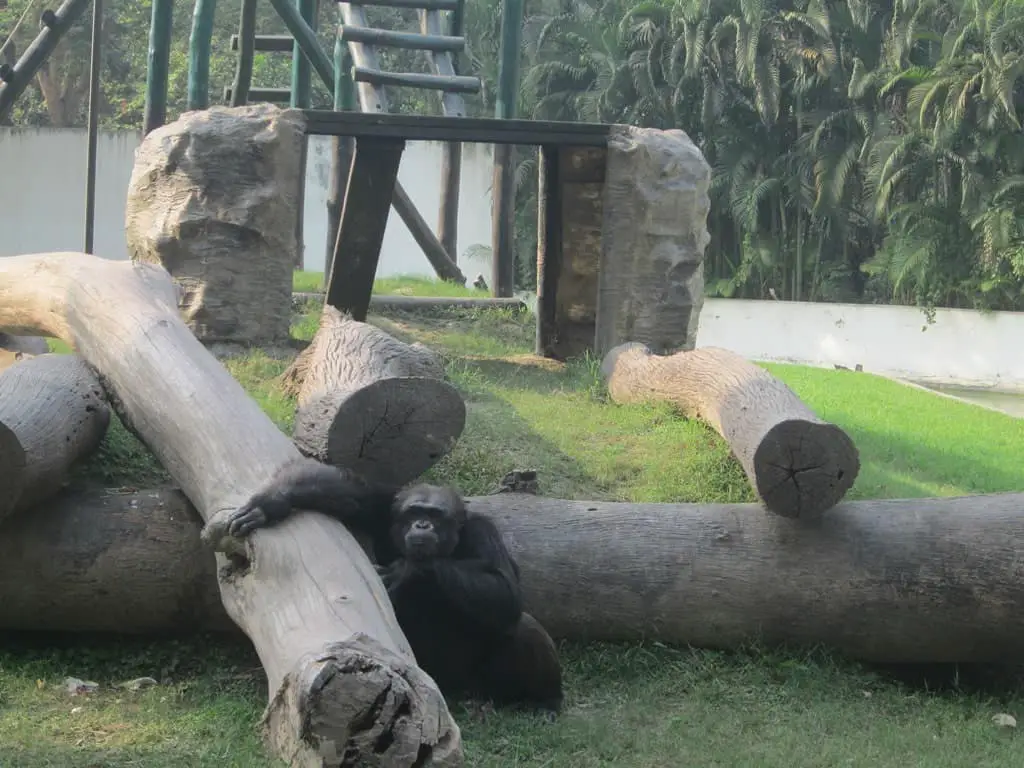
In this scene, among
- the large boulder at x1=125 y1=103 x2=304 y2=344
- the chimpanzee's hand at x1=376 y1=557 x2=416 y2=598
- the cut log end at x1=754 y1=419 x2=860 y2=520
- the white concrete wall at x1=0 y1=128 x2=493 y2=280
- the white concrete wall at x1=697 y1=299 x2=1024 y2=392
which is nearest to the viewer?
the chimpanzee's hand at x1=376 y1=557 x2=416 y2=598

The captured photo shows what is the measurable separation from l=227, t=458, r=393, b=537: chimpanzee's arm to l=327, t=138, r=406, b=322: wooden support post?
17.9ft

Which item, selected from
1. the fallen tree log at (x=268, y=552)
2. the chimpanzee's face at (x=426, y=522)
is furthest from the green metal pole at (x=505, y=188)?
the chimpanzee's face at (x=426, y=522)

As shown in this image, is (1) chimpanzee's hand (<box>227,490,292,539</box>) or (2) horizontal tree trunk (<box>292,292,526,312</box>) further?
(2) horizontal tree trunk (<box>292,292,526,312</box>)

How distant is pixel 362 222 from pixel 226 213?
4.87 ft

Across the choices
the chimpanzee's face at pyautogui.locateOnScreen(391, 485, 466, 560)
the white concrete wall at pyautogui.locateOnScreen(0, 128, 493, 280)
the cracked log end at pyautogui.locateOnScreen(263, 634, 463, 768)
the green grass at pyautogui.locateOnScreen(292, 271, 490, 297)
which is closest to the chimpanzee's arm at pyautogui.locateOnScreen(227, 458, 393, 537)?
the chimpanzee's face at pyautogui.locateOnScreen(391, 485, 466, 560)

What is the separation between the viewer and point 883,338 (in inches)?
926

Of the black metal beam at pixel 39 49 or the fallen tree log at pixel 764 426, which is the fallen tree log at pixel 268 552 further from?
the black metal beam at pixel 39 49

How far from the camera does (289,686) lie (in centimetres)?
326

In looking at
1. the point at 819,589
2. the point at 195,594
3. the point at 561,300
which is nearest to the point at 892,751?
the point at 819,589

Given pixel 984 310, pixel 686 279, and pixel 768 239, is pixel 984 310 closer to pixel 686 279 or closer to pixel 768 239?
pixel 768 239

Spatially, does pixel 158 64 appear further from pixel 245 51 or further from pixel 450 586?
pixel 450 586

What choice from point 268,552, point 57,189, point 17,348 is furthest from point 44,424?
point 57,189

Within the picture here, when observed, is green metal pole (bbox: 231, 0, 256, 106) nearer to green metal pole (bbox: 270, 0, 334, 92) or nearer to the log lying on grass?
green metal pole (bbox: 270, 0, 334, 92)

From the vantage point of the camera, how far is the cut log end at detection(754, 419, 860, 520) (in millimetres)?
4926
